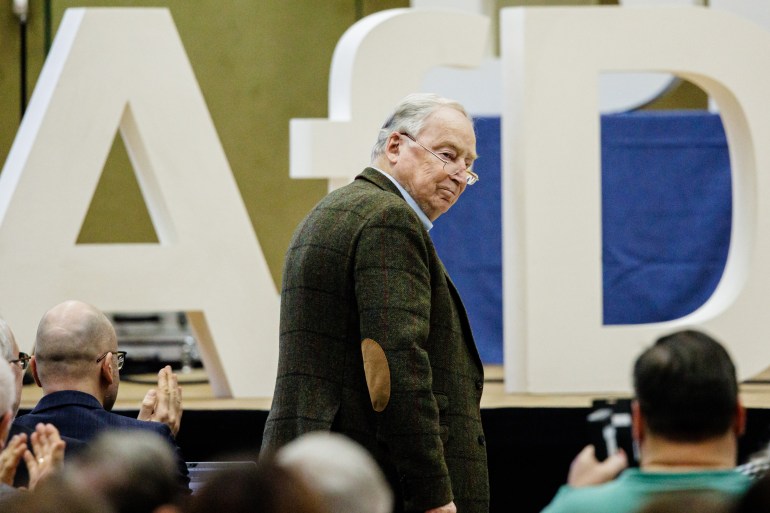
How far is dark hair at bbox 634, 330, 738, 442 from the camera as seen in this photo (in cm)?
160

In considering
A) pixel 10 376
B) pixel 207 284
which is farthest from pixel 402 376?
pixel 207 284

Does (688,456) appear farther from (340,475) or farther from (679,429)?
(340,475)

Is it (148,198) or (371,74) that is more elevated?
(371,74)

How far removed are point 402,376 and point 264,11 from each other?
4533 mm

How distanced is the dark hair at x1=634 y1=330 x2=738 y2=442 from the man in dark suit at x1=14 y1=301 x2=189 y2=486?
1068 millimetres

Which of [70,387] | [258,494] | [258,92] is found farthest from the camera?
[258,92]

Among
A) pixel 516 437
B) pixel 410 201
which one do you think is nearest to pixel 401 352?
pixel 410 201

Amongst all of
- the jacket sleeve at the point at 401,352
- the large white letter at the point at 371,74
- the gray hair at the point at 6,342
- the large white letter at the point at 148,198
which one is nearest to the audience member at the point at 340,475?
the jacket sleeve at the point at 401,352

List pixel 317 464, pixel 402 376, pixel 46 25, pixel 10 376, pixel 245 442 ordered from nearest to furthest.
A: pixel 317 464
pixel 10 376
pixel 402 376
pixel 245 442
pixel 46 25

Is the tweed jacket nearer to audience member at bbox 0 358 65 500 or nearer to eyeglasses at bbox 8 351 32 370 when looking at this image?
audience member at bbox 0 358 65 500

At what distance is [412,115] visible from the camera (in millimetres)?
2523

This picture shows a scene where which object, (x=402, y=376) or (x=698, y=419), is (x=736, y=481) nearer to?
(x=698, y=419)

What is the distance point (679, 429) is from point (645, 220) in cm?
418

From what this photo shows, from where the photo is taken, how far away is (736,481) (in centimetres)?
158
